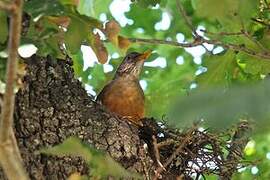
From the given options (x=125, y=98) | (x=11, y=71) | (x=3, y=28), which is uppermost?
(x=11, y=71)

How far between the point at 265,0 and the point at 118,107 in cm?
94

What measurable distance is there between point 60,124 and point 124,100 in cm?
91

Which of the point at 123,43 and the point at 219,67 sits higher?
the point at 123,43

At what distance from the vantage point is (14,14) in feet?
3.77

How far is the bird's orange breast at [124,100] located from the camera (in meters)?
3.22

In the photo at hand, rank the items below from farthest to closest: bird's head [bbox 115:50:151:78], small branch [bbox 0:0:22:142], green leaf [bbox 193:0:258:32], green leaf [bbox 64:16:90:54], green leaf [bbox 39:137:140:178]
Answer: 1. bird's head [bbox 115:50:151:78]
2. green leaf [bbox 64:16:90:54]
3. green leaf [bbox 193:0:258:32]
4. green leaf [bbox 39:137:140:178]
5. small branch [bbox 0:0:22:142]

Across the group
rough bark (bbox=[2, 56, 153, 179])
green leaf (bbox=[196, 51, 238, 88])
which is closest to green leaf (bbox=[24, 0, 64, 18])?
rough bark (bbox=[2, 56, 153, 179])

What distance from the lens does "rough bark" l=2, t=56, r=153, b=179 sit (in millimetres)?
2340

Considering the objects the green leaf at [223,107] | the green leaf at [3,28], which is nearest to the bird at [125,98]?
the green leaf at [3,28]

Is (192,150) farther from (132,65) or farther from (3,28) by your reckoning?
(3,28)

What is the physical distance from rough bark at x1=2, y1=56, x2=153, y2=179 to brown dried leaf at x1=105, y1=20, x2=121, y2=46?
476 millimetres

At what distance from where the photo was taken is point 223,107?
0.90 metres

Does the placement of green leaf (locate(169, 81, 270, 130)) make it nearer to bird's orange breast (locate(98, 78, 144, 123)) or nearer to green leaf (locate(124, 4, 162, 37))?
bird's orange breast (locate(98, 78, 144, 123))

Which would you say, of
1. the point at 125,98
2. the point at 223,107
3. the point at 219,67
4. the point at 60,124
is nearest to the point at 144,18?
the point at 125,98
